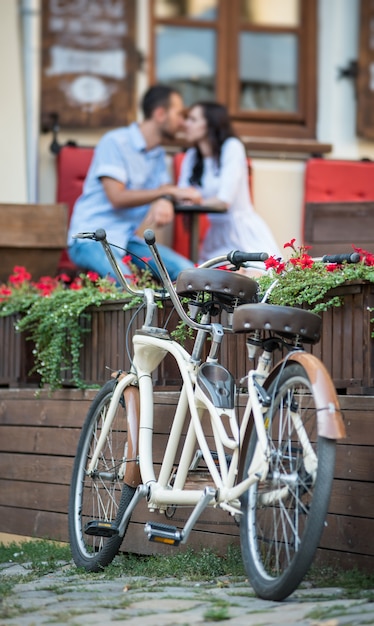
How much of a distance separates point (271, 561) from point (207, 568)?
605mm

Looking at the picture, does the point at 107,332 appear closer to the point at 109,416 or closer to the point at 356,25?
the point at 109,416

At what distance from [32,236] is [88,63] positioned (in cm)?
187

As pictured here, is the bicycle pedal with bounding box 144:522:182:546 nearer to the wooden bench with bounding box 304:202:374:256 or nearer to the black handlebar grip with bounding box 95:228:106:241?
the black handlebar grip with bounding box 95:228:106:241

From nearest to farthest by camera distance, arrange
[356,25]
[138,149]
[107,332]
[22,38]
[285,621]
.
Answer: [285,621], [107,332], [138,149], [22,38], [356,25]

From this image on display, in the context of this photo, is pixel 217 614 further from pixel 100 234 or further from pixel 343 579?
pixel 100 234

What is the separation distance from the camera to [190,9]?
8.40 metres

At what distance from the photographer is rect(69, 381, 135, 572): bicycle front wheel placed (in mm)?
4332

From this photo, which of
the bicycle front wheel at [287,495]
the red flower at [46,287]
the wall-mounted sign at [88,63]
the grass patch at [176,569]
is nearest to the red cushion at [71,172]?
the wall-mounted sign at [88,63]

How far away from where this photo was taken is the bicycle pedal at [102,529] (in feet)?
13.5

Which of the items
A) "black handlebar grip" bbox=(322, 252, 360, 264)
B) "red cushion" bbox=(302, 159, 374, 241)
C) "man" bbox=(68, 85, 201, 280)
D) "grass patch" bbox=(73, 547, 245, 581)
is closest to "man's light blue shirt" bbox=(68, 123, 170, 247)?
"man" bbox=(68, 85, 201, 280)

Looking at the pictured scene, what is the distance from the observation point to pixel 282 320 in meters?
3.35

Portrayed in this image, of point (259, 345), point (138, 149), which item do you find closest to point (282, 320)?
point (259, 345)

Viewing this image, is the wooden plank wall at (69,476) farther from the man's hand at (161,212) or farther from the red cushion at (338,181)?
the red cushion at (338,181)

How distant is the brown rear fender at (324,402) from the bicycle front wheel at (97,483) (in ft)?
3.69
